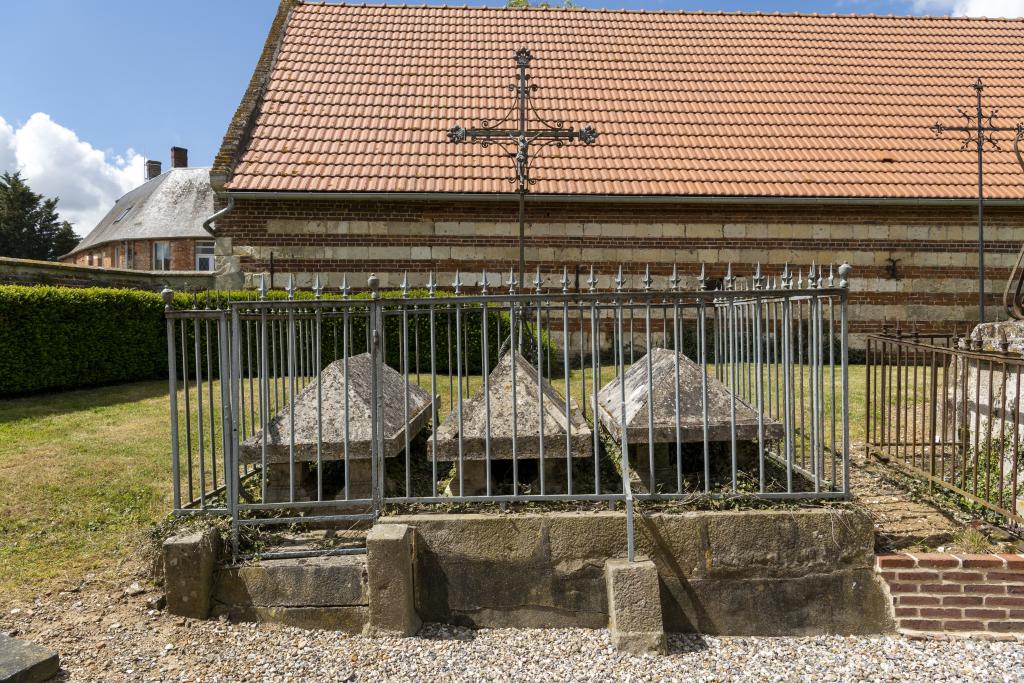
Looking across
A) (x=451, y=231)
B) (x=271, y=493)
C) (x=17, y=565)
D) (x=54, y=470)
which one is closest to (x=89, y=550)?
(x=17, y=565)

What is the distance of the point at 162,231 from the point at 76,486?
30.3m

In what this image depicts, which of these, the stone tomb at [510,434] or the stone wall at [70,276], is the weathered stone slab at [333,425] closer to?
the stone tomb at [510,434]

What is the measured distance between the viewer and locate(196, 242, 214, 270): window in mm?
31797

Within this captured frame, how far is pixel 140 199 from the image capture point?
35094mm

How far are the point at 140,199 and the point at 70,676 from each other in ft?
121

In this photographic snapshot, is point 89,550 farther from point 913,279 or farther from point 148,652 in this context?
point 913,279

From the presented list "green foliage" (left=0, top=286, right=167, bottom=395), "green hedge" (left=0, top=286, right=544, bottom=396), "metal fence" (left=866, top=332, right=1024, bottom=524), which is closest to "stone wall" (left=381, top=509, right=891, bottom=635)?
"metal fence" (left=866, top=332, right=1024, bottom=524)

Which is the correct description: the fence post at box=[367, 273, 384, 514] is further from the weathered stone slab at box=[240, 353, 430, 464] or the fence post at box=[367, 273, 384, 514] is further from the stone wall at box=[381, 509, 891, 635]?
the stone wall at box=[381, 509, 891, 635]

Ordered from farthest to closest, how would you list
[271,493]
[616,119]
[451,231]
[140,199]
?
[140,199]
[616,119]
[451,231]
[271,493]

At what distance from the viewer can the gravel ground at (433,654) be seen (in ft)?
10.8

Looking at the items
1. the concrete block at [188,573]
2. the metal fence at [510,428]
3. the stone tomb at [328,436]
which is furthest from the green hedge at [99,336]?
the concrete block at [188,573]

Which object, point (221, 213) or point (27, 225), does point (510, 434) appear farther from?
point (27, 225)

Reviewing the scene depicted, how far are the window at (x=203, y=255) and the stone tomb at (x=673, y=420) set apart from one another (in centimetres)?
3108

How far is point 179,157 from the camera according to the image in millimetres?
38875
